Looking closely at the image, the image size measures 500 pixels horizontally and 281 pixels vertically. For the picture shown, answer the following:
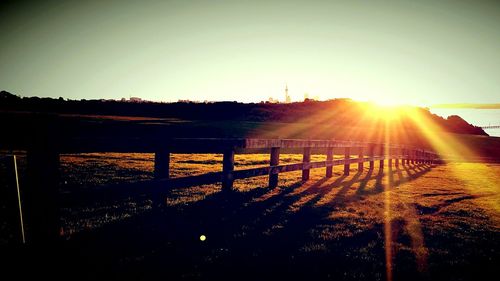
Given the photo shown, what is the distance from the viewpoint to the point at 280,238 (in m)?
4.54

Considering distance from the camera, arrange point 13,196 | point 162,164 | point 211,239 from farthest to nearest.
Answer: point 162,164
point 211,239
point 13,196

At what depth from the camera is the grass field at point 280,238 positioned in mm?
3537

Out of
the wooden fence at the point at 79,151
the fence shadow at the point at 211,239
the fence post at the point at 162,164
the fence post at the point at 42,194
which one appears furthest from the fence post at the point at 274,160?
the fence post at the point at 42,194

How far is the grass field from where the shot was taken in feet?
11.6

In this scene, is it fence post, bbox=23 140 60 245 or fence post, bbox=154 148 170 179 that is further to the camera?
fence post, bbox=154 148 170 179

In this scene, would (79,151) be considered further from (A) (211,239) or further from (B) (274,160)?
(B) (274,160)

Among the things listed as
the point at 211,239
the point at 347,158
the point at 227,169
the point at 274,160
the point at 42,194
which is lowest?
the point at 347,158

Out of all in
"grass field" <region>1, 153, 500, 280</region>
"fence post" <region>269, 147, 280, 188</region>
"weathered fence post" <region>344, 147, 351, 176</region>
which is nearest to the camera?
"grass field" <region>1, 153, 500, 280</region>

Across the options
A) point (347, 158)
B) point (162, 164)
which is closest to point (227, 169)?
point (162, 164)

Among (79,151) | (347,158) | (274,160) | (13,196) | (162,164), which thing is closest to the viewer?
(13,196)

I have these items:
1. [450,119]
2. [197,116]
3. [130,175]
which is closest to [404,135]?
[197,116]

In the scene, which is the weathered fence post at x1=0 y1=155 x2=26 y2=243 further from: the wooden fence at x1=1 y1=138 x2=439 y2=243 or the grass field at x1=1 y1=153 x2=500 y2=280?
the grass field at x1=1 y1=153 x2=500 y2=280

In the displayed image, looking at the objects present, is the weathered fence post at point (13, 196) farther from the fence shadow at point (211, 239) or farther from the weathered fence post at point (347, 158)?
the weathered fence post at point (347, 158)

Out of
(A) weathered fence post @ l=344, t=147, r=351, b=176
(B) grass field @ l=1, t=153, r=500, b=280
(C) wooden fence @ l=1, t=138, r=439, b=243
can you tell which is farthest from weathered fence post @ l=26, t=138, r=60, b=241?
(A) weathered fence post @ l=344, t=147, r=351, b=176
